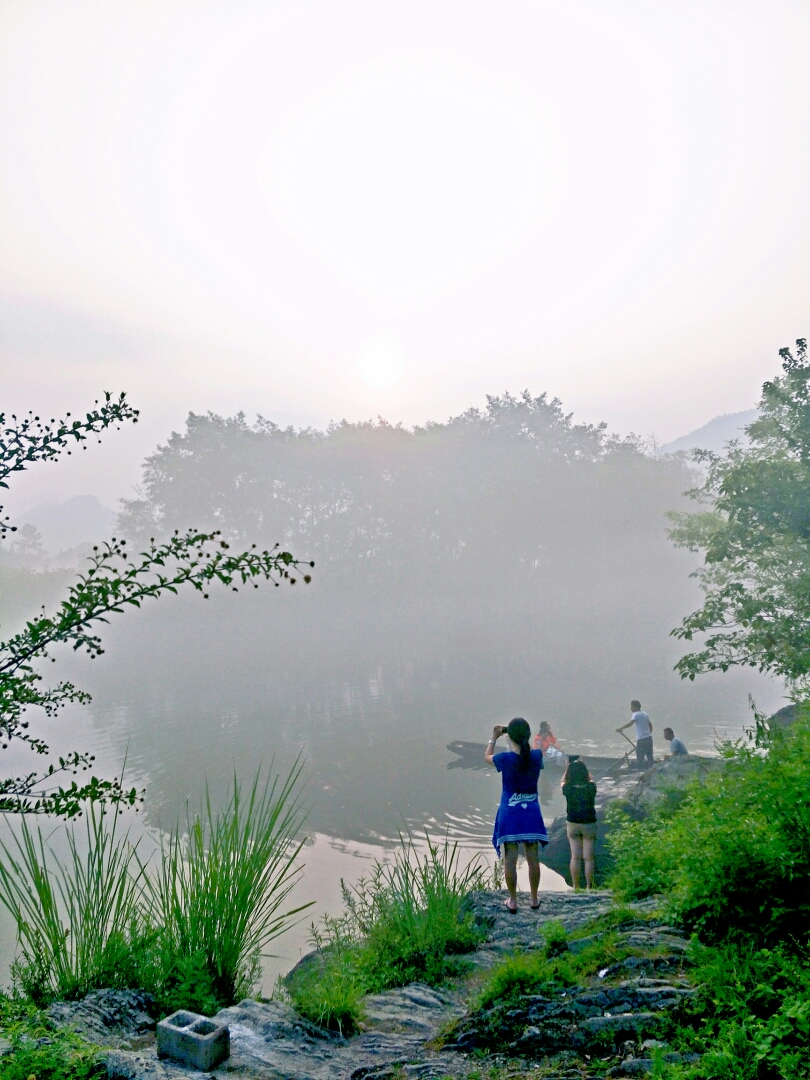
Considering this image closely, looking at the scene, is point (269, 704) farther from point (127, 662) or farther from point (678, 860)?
point (678, 860)

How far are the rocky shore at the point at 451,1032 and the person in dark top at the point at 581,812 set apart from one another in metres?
3.82

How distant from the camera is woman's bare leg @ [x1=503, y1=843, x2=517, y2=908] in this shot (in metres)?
6.04

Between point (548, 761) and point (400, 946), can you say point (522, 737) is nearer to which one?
point (400, 946)

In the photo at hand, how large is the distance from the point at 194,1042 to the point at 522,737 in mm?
3197

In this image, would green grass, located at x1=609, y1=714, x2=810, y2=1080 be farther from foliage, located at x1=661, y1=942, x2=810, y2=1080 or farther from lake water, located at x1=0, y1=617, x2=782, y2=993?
lake water, located at x1=0, y1=617, x2=782, y2=993

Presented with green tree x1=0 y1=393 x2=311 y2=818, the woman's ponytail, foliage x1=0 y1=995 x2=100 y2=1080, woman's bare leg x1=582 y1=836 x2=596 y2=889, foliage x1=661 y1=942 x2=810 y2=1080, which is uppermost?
green tree x1=0 y1=393 x2=311 y2=818

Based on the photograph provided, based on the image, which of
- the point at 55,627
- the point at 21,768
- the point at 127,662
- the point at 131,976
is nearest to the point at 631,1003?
the point at 131,976

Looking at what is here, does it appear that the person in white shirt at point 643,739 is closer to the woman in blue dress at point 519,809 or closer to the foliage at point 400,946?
the woman in blue dress at point 519,809

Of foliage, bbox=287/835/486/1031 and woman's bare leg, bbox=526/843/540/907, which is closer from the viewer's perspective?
foliage, bbox=287/835/486/1031

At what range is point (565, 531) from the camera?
53344mm

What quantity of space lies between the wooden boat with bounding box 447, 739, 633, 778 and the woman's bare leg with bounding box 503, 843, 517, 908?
982 cm

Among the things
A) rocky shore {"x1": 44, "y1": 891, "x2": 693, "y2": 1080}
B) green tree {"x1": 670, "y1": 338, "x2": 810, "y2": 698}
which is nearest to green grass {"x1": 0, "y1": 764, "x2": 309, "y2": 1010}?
rocky shore {"x1": 44, "y1": 891, "x2": 693, "y2": 1080}

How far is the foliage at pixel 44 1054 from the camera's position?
295 cm

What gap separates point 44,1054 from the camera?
302cm
